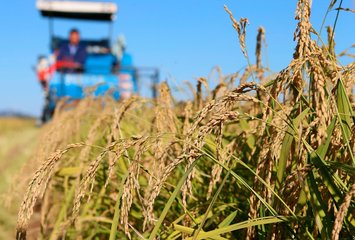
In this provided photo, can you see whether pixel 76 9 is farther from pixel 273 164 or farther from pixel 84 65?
pixel 273 164

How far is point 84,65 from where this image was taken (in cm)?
1556

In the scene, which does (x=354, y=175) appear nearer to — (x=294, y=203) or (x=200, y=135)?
(x=294, y=203)

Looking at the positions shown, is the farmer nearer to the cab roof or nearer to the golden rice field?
the cab roof

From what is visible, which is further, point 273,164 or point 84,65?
point 84,65

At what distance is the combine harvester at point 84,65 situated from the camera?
564 inches

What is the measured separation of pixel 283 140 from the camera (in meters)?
1.49

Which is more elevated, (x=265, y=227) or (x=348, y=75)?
(x=348, y=75)

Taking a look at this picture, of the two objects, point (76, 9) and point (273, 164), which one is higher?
point (76, 9)

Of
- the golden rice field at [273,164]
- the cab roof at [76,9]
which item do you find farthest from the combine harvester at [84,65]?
the golden rice field at [273,164]

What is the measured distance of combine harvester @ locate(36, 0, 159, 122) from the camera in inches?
564

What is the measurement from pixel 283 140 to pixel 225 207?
0.45 metres

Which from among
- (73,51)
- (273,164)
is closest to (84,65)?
(73,51)

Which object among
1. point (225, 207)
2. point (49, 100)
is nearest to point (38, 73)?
point (49, 100)

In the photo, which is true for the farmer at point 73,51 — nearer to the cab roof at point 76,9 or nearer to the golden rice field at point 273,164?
the cab roof at point 76,9
